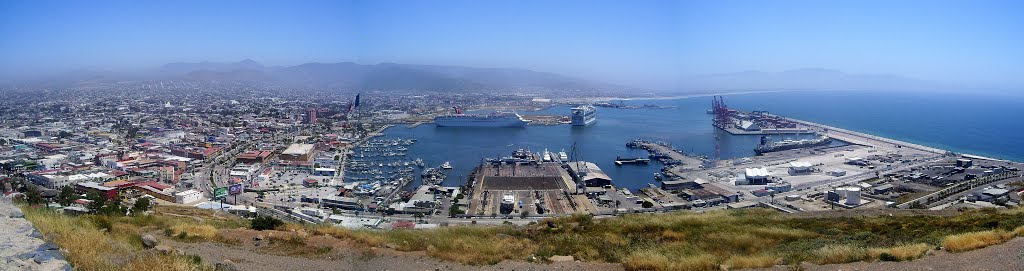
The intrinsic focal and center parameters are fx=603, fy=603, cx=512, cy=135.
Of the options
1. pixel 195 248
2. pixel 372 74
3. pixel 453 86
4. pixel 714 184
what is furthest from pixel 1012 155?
pixel 372 74

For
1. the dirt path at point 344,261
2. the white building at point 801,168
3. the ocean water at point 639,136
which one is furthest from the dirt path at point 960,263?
the white building at point 801,168

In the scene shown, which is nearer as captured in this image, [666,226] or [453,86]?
[666,226]

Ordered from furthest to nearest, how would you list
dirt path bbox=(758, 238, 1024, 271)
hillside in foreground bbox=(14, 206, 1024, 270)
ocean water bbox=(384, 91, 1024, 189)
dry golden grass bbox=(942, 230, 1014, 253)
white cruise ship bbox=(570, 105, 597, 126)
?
white cruise ship bbox=(570, 105, 597, 126)
ocean water bbox=(384, 91, 1024, 189)
dry golden grass bbox=(942, 230, 1014, 253)
hillside in foreground bbox=(14, 206, 1024, 270)
dirt path bbox=(758, 238, 1024, 271)

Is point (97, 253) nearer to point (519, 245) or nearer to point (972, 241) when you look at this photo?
point (519, 245)

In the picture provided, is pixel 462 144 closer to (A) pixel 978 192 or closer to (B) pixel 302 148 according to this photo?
(B) pixel 302 148

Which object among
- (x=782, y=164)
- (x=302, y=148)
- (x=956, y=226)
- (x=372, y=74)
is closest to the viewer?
(x=956, y=226)

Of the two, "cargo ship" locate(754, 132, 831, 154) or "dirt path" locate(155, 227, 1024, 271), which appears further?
"cargo ship" locate(754, 132, 831, 154)

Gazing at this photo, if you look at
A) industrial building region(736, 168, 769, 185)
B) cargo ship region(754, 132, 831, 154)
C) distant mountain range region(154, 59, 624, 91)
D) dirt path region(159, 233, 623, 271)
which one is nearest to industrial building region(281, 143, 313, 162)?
industrial building region(736, 168, 769, 185)

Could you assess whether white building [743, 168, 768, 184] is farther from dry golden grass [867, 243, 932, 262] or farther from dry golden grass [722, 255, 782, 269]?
dry golden grass [722, 255, 782, 269]
